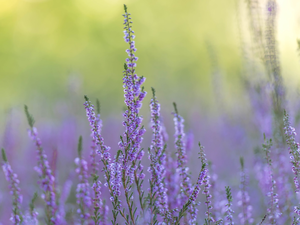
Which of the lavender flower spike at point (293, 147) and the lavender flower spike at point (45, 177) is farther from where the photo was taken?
the lavender flower spike at point (45, 177)

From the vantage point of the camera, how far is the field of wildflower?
1811mm

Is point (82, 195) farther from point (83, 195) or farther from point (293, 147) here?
point (293, 147)

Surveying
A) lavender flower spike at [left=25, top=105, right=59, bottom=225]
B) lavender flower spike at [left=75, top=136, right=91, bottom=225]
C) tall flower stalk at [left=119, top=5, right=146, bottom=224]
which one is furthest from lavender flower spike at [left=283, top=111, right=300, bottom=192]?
lavender flower spike at [left=25, top=105, right=59, bottom=225]

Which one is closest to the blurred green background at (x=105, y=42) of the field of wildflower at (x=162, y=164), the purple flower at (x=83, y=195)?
the field of wildflower at (x=162, y=164)

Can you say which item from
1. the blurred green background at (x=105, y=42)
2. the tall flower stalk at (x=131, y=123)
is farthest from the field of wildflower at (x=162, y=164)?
the blurred green background at (x=105, y=42)

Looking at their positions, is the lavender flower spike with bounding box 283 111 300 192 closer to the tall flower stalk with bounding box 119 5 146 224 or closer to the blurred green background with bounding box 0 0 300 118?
the tall flower stalk with bounding box 119 5 146 224

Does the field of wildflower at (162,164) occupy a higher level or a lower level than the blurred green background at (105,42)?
lower

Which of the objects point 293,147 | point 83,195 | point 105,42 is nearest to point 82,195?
point 83,195

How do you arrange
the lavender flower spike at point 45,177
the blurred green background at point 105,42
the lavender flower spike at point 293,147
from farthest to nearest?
the blurred green background at point 105,42, the lavender flower spike at point 45,177, the lavender flower spike at point 293,147

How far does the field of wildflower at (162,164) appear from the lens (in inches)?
71.3

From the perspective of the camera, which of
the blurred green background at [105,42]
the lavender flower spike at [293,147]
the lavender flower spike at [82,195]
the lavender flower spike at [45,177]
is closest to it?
the lavender flower spike at [293,147]

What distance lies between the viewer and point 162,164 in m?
2.08

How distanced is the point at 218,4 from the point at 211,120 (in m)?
8.12

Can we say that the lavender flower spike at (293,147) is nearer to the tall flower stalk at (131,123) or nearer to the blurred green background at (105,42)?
the tall flower stalk at (131,123)
